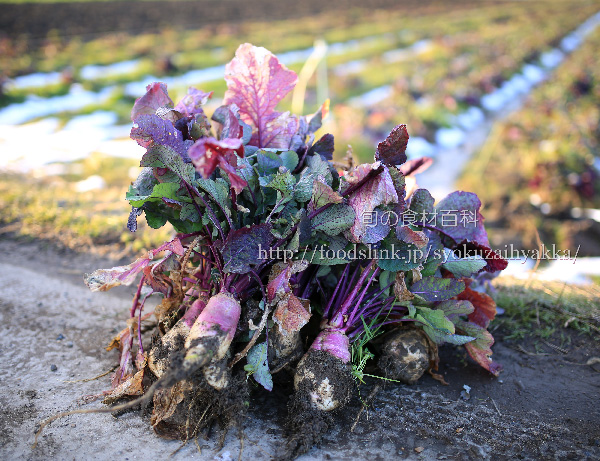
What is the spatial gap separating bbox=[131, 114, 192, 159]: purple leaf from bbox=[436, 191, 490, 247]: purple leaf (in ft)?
4.02

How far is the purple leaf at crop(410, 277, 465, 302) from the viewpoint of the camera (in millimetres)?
1944

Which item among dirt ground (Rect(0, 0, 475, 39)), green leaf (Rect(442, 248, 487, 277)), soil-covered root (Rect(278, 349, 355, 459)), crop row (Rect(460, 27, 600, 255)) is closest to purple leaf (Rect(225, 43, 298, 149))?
green leaf (Rect(442, 248, 487, 277))

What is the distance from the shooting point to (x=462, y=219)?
2.14m

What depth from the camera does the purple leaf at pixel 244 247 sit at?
1720mm

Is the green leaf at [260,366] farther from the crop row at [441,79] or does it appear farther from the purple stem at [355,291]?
the crop row at [441,79]

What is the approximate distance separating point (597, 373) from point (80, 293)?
2927 mm

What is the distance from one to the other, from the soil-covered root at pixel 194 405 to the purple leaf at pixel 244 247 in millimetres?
414

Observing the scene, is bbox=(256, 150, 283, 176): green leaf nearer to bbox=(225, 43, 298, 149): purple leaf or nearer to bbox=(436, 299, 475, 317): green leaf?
bbox=(225, 43, 298, 149): purple leaf

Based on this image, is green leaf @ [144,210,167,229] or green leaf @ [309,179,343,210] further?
green leaf @ [144,210,167,229]

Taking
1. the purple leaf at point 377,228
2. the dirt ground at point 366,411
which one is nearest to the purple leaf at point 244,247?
the purple leaf at point 377,228

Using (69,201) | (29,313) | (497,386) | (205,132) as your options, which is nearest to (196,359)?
(205,132)

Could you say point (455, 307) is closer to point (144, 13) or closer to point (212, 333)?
point (212, 333)

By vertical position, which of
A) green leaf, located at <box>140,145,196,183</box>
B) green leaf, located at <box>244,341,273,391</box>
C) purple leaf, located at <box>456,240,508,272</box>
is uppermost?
green leaf, located at <box>140,145,196,183</box>

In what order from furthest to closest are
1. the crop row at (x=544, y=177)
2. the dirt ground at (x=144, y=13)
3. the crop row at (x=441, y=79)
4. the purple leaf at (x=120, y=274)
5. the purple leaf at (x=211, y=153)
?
the dirt ground at (x=144, y=13) → the crop row at (x=441, y=79) → the crop row at (x=544, y=177) → the purple leaf at (x=120, y=274) → the purple leaf at (x=211, y=153)
